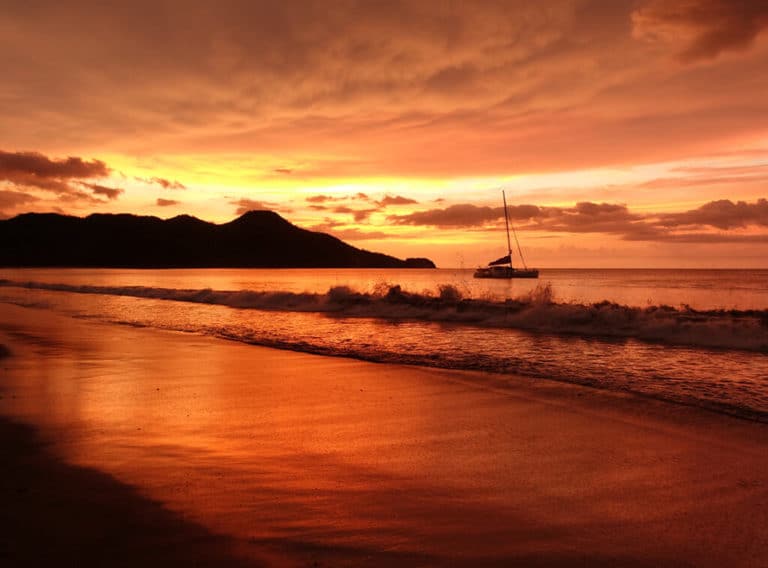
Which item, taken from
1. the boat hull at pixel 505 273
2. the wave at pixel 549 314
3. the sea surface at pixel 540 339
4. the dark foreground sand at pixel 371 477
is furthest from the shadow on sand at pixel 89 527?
the boat hull at pixel 505 273

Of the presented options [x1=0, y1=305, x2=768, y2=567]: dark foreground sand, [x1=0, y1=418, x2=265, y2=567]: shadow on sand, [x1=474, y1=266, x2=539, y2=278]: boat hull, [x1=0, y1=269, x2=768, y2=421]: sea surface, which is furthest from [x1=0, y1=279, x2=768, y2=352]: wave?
[x1=474, y1=266, x2=539, y2=278]: boat hull

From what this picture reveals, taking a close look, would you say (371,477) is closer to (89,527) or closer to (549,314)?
(89,527)

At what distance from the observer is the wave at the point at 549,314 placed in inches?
742

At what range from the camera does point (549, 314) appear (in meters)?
24.1

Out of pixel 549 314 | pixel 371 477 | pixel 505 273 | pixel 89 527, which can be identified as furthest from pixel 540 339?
pixel 505 273

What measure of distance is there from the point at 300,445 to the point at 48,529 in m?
2.95

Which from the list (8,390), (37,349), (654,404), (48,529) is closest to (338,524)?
(48,529)

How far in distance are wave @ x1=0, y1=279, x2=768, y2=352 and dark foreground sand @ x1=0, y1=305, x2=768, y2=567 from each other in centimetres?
1142

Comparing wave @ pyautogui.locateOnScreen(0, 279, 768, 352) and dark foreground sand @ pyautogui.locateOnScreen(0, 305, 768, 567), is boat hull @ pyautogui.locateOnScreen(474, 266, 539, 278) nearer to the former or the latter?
wave @ pyautogui.locateOnScreen(0, 279, 768, 352)

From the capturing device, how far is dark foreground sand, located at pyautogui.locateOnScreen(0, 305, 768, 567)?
160 inches

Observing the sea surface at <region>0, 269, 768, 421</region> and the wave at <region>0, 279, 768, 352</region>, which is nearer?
the sea surface at <region>0, 269, 768, 421</region>

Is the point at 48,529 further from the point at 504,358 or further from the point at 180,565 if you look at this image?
the point at 504,358

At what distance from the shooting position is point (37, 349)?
15.5 metres

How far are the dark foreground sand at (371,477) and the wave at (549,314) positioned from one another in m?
11.4
